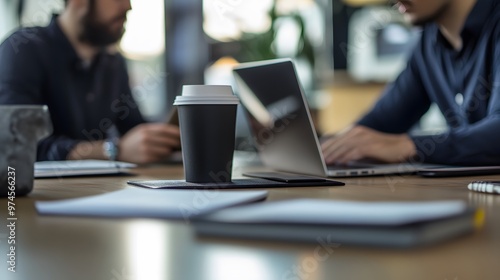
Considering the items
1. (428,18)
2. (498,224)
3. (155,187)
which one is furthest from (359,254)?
(428,18)

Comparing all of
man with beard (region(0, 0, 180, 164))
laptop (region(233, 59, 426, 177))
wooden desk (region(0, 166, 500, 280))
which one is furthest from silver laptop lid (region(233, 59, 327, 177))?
wooden desk (region(0, 166, 500, 280))

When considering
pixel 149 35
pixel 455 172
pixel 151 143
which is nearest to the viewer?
pixel 455 172

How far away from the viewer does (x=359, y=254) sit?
46 cm

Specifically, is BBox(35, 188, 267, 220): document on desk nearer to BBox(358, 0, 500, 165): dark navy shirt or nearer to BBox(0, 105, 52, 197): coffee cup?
BBox(0, 105, 52, 197): coffee cup

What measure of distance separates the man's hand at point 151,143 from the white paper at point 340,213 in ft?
3.55

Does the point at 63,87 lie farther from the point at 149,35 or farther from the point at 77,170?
the point at 149,35

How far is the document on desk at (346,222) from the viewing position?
17.9 inches

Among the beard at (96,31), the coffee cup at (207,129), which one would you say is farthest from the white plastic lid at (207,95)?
the beard at (96,31)

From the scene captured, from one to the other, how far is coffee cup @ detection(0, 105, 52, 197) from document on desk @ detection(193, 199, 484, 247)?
0.42m

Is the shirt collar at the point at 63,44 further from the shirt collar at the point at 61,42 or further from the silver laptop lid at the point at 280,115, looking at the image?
the silver laptop lid at the point at 280,115

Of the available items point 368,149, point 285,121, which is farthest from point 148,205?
point 368,149

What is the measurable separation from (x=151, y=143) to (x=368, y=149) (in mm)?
559

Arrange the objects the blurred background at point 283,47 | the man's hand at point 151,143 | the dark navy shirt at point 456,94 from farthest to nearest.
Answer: the blurred background at point 283,47 → the man's hand at point 151,143 → the dark navy shirt at point 456,94

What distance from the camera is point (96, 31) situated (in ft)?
6.49
